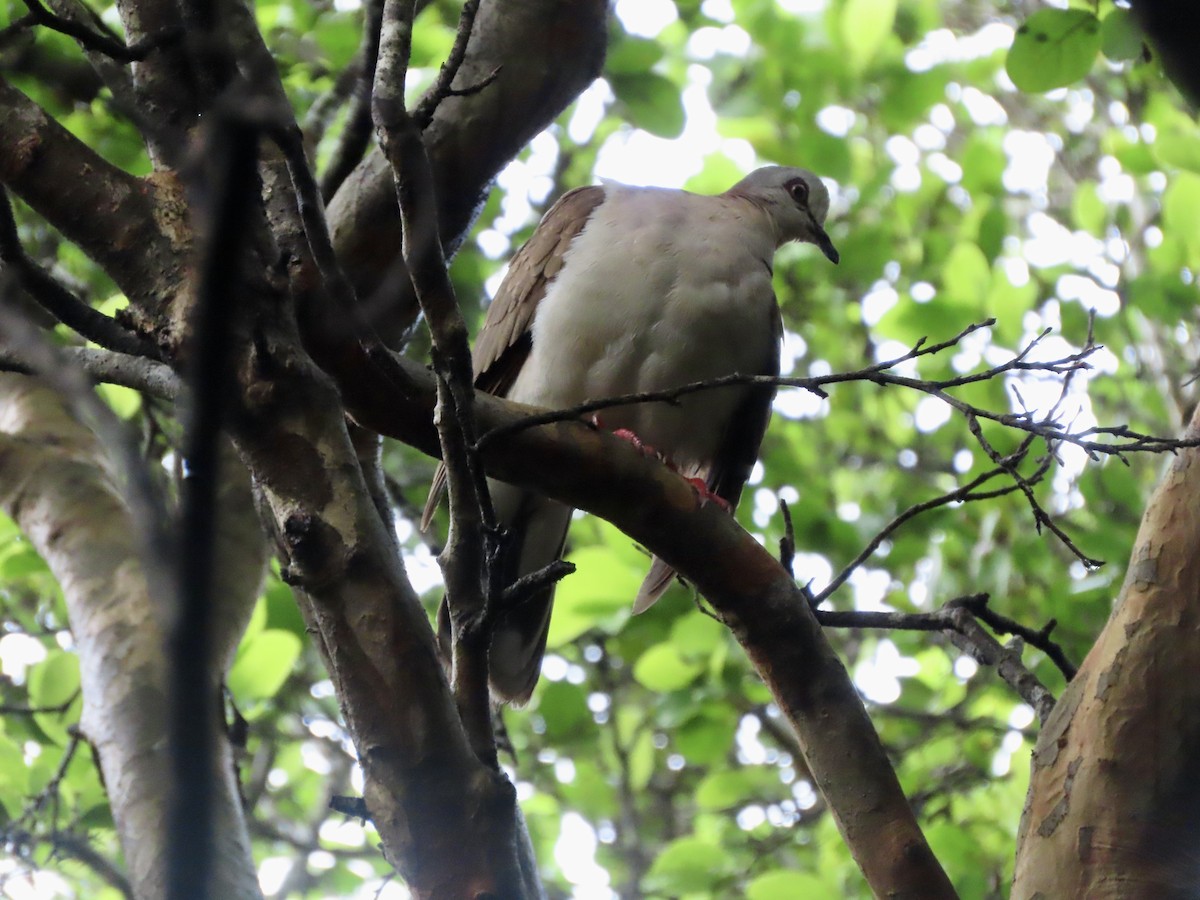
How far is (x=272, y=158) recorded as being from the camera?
211cm

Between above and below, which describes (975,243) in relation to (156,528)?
above

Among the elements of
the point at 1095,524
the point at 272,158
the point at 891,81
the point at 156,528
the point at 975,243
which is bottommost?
the point at 156,528

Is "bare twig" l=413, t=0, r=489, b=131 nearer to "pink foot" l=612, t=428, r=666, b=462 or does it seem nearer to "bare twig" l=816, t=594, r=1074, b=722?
"pink foot" l=612, t=428, r=666, b=462

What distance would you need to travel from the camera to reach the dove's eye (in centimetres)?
455

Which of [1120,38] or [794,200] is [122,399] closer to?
[794,200]

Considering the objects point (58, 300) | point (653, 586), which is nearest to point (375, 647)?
point (58, 300)

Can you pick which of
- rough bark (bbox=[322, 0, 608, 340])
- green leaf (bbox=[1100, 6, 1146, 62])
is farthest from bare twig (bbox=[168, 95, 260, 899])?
green leaf (bbox=[1100, 6, 1146, 62])

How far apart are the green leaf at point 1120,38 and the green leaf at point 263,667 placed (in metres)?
2.66

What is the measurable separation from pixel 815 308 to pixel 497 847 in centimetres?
505

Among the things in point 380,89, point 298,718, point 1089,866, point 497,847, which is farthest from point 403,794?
point 298,718

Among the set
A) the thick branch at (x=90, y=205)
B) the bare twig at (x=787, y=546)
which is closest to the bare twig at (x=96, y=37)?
the thick branch at (x=90, y=205)

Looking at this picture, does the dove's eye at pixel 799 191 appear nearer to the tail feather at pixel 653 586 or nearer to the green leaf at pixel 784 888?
the tail feather at pixel 653 586

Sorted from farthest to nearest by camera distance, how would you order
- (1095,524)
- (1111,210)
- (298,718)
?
(1111,210)
(298,718)
(1095,524)

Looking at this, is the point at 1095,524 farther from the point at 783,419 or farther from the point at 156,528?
the point at 156,528
